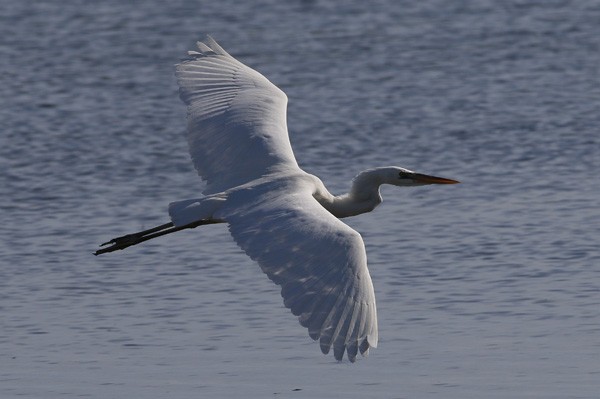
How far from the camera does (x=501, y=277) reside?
10867mm

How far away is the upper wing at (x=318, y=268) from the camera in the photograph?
24.1 ft

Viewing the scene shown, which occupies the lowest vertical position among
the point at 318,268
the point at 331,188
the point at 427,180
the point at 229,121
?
the point at 331,188

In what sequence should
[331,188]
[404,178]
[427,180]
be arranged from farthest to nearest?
[331,188] < [427,180] < [404,178]

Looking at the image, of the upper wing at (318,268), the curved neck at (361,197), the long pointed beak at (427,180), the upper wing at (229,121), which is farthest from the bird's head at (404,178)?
the upper wing at (318,268)

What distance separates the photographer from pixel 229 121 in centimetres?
1000

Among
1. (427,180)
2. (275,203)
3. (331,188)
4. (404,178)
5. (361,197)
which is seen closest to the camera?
(275,203)

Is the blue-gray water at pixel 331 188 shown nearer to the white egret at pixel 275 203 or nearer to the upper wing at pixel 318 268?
the white egret at pixel 275 203

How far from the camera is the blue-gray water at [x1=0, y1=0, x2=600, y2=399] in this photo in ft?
30.0

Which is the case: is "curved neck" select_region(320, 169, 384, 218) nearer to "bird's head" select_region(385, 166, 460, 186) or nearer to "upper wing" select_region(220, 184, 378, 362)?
"bird's head" select_region(385, 166, 460, 186)

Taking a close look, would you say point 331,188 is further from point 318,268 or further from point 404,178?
point 318,268

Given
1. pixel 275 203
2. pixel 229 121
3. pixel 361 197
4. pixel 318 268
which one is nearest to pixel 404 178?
pixel 361 197

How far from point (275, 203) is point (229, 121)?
4.75ft

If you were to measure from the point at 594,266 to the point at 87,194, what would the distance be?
4703mm

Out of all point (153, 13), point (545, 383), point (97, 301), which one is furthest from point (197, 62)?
point (153, 13)
